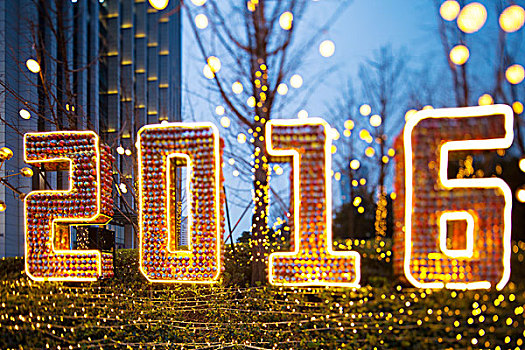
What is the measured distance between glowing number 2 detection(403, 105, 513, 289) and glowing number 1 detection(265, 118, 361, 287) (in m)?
0.64

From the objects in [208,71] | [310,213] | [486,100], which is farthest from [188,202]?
[486,100]

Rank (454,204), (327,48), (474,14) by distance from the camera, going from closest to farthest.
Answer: (454,204) → (474,14) → (327,48)

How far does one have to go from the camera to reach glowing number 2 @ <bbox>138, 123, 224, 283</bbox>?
346cm

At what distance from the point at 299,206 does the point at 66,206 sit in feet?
7.94

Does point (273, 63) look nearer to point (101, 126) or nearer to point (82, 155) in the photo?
point (82, 155)

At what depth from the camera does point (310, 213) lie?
10.9 ft

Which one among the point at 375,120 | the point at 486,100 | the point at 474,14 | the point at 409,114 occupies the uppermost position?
the point at 474,14

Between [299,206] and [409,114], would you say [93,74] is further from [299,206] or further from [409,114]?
[299,206]

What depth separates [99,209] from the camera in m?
3.68

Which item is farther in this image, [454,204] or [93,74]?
[93,74]

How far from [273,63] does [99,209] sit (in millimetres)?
3120

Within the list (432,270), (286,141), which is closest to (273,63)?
(286,141)

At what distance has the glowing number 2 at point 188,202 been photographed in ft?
11.4

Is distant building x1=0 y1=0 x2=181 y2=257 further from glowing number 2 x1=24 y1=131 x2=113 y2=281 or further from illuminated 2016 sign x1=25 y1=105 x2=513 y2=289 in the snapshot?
illuminated 2016 sign x1=25 y1=105 x2=513 y2=289
